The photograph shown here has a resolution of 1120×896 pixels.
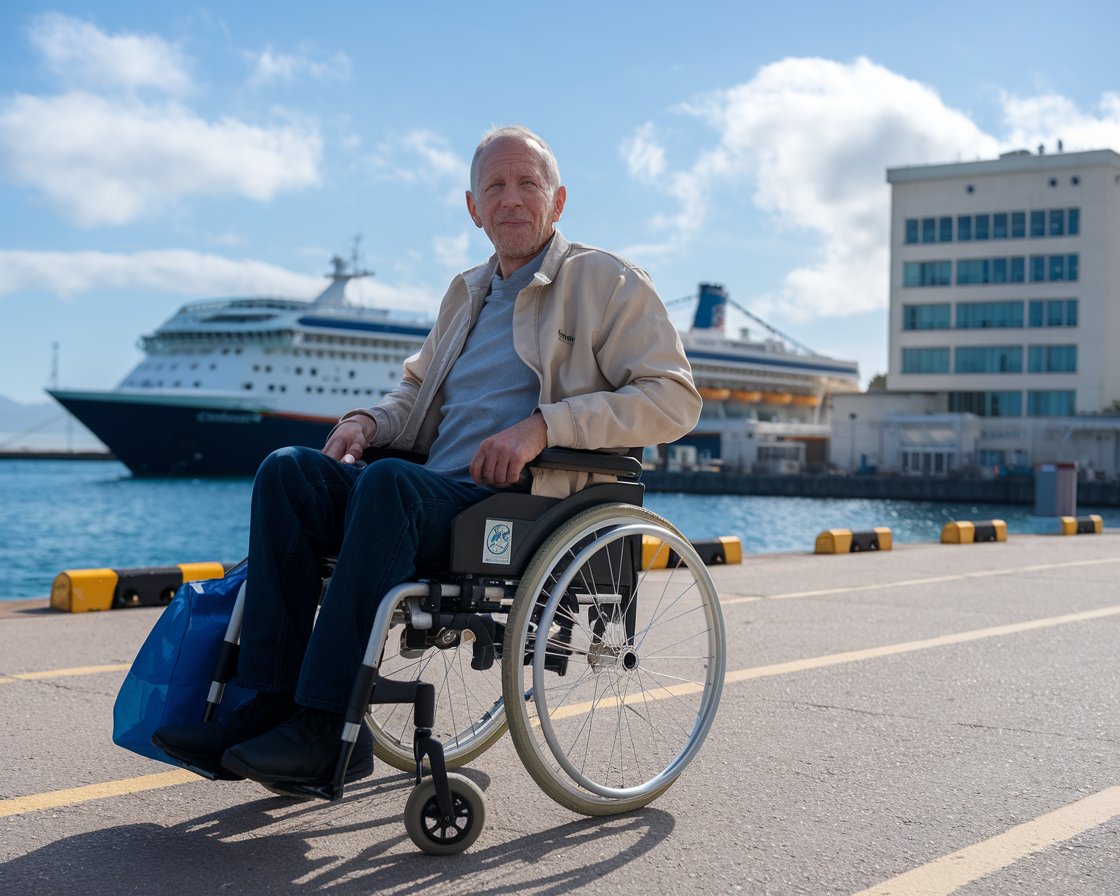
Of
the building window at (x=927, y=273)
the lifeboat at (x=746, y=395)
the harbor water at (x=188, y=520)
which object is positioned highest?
the building window at (x=927, y=273)

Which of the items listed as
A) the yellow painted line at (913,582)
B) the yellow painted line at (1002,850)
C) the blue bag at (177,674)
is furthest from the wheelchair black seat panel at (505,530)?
the yellow painted line at (913,582)

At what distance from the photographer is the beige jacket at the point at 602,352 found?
249 centimetres

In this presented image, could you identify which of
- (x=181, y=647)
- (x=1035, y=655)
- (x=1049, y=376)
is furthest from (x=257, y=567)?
(x=1049, y=376)

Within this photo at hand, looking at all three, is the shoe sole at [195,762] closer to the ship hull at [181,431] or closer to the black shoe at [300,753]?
the black shoe at [300,753]

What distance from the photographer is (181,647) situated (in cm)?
229

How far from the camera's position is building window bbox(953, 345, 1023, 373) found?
51175 mm

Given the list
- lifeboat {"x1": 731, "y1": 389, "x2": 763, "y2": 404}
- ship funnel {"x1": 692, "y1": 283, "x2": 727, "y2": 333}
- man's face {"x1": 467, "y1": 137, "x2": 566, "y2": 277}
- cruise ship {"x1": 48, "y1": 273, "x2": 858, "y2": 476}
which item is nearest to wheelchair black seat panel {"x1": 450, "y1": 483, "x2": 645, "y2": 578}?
man's face {"x1": 467, "y1": 137, "x2": 566, "y2": 277}

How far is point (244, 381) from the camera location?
2067 inches

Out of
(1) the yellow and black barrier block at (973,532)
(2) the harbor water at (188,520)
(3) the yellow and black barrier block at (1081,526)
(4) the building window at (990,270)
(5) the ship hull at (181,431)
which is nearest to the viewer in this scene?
(1) the yellow and black barrier block at (973,532)

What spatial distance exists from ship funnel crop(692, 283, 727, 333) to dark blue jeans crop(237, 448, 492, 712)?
7438cm

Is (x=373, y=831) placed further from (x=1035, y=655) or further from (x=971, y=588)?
(x=971, y=588)

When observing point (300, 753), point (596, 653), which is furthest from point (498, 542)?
point (300, 753)

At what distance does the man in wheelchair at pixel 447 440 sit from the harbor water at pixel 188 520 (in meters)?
11.6

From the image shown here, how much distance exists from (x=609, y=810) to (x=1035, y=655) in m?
2.85
